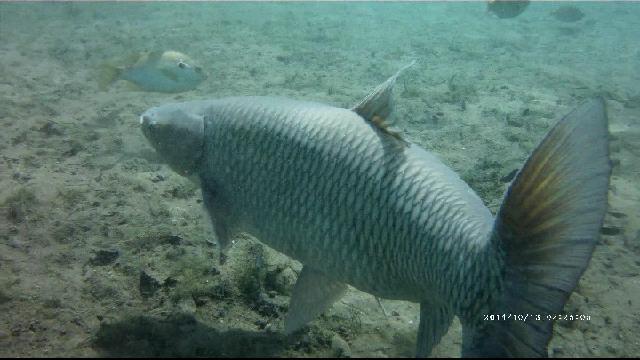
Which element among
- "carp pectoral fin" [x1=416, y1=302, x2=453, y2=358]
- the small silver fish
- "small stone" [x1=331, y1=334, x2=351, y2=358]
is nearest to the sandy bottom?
"small stone" [x1=331, y1=334, x2=351, y2=358]

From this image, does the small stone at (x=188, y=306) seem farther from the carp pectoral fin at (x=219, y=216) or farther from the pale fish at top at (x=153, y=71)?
the pale fish at top at (x=153, y=71)

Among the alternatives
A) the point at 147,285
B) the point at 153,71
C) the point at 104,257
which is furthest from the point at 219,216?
the point at 153,71

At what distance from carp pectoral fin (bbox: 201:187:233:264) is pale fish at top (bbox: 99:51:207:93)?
16.4ft

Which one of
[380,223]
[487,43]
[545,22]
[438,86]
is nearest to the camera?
[380,223]

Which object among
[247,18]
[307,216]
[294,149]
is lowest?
[247,18]

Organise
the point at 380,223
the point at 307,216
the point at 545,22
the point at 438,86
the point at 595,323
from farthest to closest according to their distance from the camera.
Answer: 1. the point at 545,22
2. the point at 438,86
3. the point at 595,323
4. the point at 307,216
5. the point at 380,223

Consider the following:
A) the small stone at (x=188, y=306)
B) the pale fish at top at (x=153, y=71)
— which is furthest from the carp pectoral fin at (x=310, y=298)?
the pale fish at top at (x=153, y=71)

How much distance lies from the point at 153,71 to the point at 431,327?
6566mm

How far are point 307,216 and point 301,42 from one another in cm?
1462

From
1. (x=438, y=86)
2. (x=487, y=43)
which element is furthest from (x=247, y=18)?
(x=438, y=86)

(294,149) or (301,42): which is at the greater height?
(294,149)

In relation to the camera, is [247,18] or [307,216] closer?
[307,216]

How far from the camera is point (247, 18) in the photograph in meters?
20.7

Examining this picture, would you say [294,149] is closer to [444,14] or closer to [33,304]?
[33,304]
